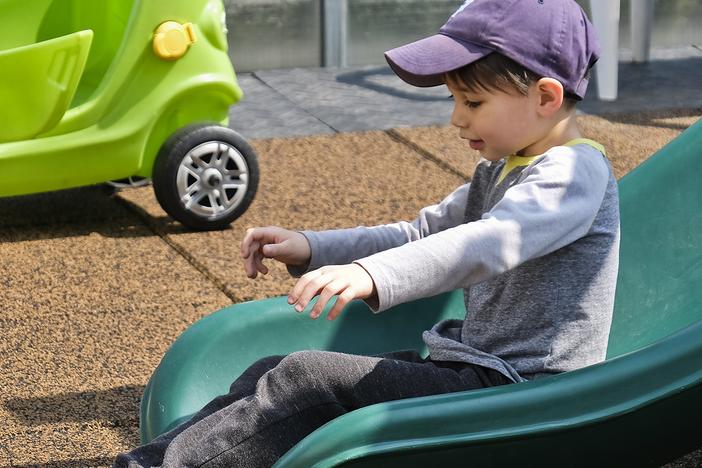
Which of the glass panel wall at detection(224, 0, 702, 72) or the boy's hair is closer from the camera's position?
the boy's hair

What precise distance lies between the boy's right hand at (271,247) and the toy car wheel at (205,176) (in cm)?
148

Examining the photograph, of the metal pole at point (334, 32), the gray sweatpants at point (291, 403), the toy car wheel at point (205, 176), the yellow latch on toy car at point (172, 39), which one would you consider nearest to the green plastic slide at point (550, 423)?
the gray sweatpants at point (291, 403)

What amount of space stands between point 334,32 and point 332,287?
4.67m

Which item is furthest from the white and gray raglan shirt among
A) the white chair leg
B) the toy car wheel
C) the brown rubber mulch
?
the white chair leg

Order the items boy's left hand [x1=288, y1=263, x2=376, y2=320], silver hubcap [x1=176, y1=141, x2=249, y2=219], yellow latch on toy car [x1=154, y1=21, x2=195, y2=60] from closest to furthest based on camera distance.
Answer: boy's left hand [x1=288, y1=263, x2=376, y2=320]
yellow latch on toy car [x1=154, y1=21, x2=195, y2=60]
silver hubcap [x1=176, y1=141, x2=249, y2=219]

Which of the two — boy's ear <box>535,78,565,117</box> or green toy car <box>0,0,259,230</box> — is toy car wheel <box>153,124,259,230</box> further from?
boy's ear <box>535,78,565,117</box>

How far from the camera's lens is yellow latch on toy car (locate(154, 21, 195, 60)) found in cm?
306

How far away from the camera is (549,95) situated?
62.2 inches

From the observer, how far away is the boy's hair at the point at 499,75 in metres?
1.58

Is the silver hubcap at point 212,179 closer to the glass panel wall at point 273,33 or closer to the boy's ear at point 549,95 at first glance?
the boy's ear at point 549,95

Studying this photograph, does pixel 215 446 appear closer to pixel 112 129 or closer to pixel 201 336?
pixel 201 336

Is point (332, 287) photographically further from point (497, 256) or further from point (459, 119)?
point (459, 119)

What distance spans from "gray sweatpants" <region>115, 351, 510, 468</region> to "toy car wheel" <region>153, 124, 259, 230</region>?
5.60 ft

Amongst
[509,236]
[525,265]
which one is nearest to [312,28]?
[525,265]
